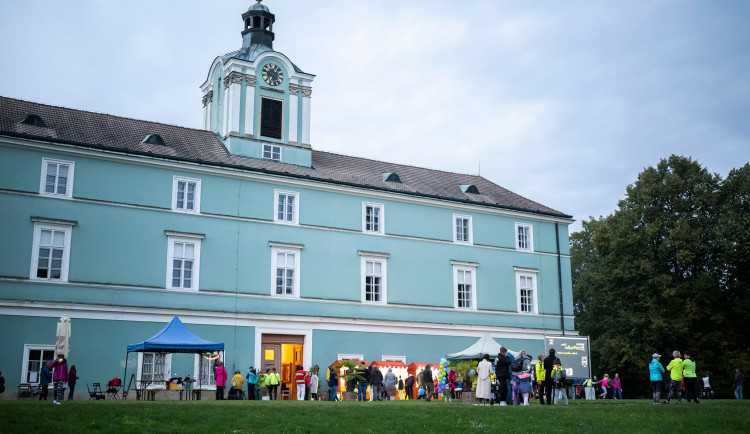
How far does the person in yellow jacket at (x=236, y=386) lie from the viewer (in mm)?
32844

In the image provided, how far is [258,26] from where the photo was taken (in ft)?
144

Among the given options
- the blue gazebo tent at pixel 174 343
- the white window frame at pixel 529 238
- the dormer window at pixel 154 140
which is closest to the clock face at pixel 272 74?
the dormer window at pixel 154 140

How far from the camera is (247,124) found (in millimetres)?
39406

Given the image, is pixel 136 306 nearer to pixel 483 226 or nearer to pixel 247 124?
pixel 247 124

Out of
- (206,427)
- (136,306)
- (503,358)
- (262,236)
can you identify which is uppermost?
(262,236)

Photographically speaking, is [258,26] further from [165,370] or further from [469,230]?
[165,370]

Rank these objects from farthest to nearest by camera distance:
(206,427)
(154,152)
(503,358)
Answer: (154,152)
(503,358)
(206,427)

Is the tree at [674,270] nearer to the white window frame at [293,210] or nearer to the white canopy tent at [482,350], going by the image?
the white canopy tent at [482,350]

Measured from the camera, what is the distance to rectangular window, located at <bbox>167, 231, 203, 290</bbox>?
34.4 meters

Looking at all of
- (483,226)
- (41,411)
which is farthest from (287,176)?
(41,411)

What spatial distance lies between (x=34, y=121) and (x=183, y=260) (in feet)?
29.2

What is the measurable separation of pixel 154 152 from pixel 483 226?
18.8 meters

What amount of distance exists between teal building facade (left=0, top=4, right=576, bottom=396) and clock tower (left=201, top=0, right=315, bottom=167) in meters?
0.10

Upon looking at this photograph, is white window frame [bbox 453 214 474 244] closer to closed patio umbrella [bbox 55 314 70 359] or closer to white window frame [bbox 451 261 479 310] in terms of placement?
white window frame [bbox 451 261 479 310]
